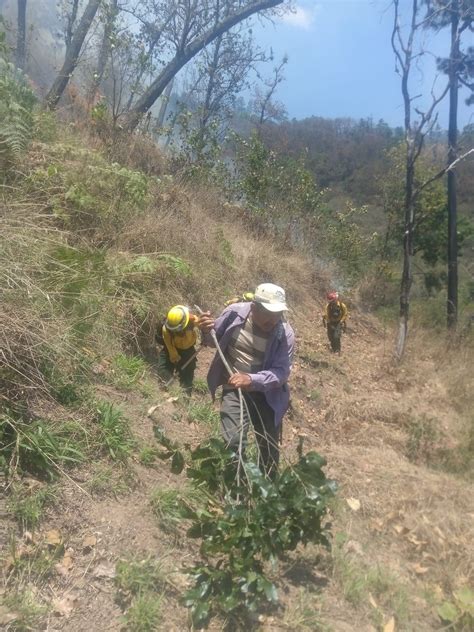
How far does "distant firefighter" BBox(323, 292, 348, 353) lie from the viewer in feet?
33.6

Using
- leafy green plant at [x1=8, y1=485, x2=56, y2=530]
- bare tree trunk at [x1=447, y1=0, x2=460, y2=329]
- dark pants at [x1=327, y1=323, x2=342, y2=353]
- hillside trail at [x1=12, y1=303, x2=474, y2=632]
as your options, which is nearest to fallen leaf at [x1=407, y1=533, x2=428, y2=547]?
hillside trail at [x1=12, y1=303, x2=474, y2=632]

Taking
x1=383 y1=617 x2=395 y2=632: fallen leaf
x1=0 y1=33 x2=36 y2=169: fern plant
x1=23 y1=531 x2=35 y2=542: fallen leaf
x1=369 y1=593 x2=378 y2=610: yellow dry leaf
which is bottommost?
x1=383 y1=617 x2=395 y2=632: fallen leaf

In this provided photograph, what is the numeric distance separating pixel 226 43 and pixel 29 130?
12058 millimetres

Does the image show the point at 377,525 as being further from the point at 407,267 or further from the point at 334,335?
the point at 407,267

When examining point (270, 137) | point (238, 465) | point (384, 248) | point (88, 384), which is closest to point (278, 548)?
point (238, 465)

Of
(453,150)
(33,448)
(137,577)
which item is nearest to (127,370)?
(33,448)

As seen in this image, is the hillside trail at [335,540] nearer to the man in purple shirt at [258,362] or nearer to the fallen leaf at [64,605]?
the fallen leaf at [64,605]

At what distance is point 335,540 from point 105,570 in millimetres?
1641

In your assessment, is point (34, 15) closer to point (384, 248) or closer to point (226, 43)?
point (226, 43)

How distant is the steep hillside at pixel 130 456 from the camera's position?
2.92m

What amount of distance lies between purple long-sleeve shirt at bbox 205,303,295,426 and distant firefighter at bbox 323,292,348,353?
6.36 metres

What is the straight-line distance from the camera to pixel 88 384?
166 inches

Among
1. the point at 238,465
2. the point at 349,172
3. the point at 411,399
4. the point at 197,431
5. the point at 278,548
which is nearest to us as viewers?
the point at 278,548

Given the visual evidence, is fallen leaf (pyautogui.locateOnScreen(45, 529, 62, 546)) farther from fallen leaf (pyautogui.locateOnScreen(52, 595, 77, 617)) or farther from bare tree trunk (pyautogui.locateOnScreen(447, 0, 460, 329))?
bare tree trunk (pyautogui.locateOnScreen(447, 0, 460, 329))
